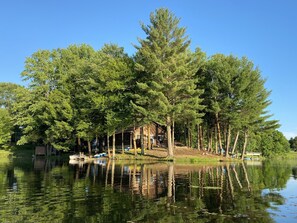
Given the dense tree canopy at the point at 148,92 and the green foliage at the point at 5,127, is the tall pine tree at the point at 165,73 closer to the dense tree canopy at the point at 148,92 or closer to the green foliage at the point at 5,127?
the dense tree canopy at the point at 148,92

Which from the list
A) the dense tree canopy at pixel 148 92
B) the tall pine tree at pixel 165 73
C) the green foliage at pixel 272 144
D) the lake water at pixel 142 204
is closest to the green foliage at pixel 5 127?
the dense tree canopy at pixel 148 92

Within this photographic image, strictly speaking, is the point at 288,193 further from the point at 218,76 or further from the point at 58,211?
the point at 218,76

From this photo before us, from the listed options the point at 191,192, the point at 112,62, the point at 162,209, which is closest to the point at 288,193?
the point at 191,192

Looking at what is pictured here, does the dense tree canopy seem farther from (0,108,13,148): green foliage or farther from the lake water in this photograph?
the lake water

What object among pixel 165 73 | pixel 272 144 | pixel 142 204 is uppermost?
pixel 165 73

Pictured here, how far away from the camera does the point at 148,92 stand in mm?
40250

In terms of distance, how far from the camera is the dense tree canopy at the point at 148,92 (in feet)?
139

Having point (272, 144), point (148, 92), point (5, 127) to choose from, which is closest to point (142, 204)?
point (148, 92)

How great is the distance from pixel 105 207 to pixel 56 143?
47984 millimetres

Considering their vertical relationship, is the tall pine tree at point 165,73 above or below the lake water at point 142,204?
above

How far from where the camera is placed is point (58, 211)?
11.0 meters

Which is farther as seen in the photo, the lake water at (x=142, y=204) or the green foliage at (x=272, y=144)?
the green foliage at (x=272, y=144)

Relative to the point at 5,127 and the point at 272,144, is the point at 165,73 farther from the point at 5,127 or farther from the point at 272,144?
the point at 272,144

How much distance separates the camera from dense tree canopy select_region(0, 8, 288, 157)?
139ft
